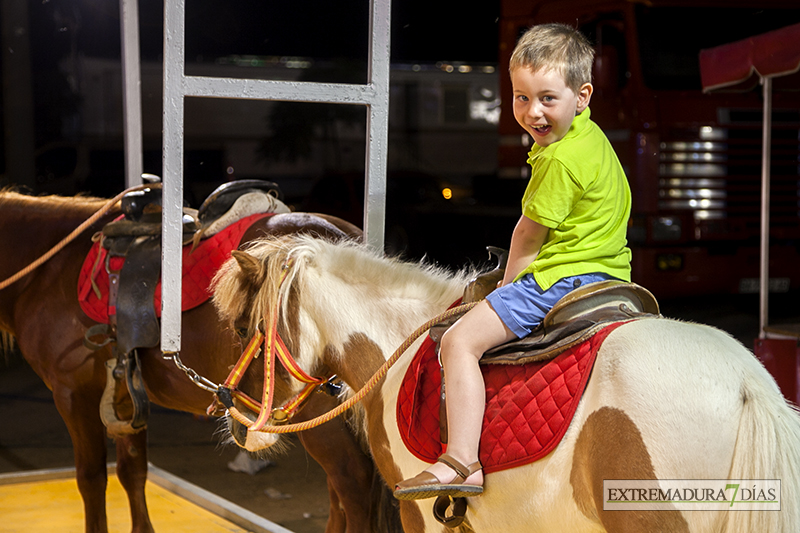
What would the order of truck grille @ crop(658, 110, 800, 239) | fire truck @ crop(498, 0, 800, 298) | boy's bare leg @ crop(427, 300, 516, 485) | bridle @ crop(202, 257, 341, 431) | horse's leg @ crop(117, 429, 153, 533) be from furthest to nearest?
1. truck grille @ crop(658, 110, 800, 239)
2. fire truck @ crop(498, 0, 800, 298)
3. horse's leg @ crop(117, 429, 153, 533)
4. bridle @ crop(202, 257, 341, 431)
5. boy's bare leg @ crop(427, 300, 516, 485)

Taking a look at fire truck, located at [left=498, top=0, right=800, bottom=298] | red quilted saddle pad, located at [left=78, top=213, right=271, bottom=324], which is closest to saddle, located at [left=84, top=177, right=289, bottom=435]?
red quilted saddle pad, located at [left=78, top=213, right=271, bottom=324]

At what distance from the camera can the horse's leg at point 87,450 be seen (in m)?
2.59

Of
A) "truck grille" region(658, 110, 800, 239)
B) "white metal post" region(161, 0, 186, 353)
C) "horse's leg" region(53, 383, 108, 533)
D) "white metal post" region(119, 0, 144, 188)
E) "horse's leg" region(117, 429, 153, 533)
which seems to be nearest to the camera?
"white metal post" region(161, 0, 186, 353)

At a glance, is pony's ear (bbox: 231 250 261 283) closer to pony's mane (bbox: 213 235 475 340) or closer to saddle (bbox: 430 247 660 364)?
pony's mane (bbox: 213 235 475 340)

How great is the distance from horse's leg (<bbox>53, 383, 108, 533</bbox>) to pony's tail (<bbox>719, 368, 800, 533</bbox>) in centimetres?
225

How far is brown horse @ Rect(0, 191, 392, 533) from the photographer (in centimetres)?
223

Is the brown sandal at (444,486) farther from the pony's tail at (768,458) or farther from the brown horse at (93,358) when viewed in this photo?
the brown horse at (93,358)

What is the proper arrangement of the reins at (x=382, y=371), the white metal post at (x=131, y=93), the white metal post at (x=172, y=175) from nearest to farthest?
the reins at (x=382, y=371)
the white metal post at (x=172, y=175)
the white metal post at (x=131, y=93)

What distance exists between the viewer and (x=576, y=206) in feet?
4.60

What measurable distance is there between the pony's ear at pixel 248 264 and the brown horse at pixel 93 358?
57 cm

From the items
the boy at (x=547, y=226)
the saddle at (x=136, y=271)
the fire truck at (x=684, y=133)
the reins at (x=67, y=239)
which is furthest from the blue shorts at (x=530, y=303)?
the fire truck at (x=684, y=133)

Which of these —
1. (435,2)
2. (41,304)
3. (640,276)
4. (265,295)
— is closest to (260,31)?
(435,2)

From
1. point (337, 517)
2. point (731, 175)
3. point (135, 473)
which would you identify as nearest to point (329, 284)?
point (337, 517)

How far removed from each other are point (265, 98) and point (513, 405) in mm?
1323
